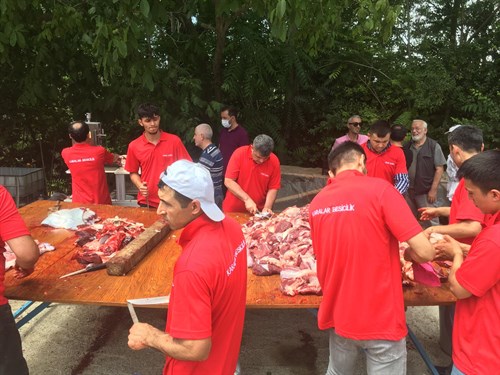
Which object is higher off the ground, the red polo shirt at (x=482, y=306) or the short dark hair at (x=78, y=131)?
the short dark hair at (x=78, y=131)

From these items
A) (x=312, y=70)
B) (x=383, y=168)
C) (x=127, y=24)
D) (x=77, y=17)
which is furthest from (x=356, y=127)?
(x=312, y=70)

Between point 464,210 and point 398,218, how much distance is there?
1023mm

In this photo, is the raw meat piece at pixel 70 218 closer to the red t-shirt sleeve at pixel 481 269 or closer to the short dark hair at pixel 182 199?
the short dark hair at pixel 182 199

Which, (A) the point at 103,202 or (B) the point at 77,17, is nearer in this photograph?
(A) the point at 103,202

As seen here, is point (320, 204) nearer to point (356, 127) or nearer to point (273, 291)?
point (273, 291)

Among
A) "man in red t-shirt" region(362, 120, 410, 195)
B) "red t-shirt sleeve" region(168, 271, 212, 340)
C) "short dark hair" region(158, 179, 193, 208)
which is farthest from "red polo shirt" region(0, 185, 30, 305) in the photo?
"man in red t-shirt" region(362, 120, 410, 195)

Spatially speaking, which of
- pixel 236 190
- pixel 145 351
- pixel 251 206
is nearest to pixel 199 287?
pixel 145 351

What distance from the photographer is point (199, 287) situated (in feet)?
6.32

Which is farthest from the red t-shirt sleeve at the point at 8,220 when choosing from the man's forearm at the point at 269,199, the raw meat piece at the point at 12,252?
the man's forearm at the point at 269,199

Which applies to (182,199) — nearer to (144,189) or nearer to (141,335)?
(141,335)

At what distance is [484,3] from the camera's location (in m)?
13.1

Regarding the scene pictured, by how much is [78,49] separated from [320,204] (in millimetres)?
8053

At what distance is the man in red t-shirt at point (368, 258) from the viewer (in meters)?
2.77

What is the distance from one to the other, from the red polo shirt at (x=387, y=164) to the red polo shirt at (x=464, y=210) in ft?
7.31
